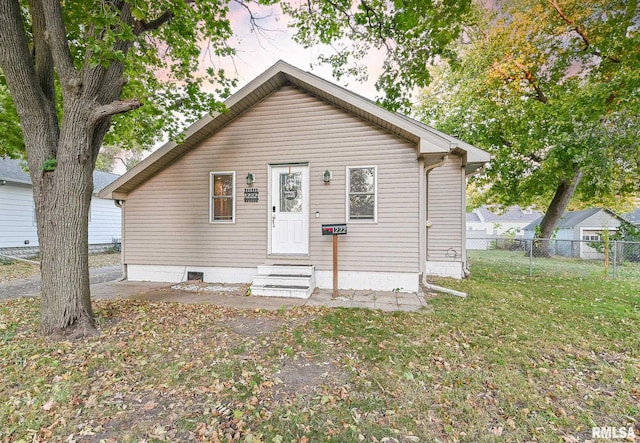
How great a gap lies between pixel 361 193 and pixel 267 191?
2236 millimetres

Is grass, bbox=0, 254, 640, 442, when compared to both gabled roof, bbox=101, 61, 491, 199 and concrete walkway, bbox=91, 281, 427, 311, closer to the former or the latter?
concrete walkway, bbox=91, 281, 427, 311

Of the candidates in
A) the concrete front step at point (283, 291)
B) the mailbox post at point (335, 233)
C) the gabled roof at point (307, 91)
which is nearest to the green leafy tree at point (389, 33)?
the gabled roof at point (307, 91)

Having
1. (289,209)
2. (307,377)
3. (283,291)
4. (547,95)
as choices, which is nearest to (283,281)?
(283,291)

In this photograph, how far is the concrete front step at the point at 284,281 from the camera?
555cm

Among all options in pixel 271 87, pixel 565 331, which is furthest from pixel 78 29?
pixel 565 331

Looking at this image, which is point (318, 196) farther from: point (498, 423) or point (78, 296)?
point (498, 423)

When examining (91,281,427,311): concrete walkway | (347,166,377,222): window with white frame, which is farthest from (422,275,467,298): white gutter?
(347,166,377,222): window with white frame

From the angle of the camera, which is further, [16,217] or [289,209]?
[16,217]

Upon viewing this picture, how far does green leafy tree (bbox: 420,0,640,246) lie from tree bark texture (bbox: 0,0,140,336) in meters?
9.89

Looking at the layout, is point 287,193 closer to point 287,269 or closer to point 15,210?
point 287,269

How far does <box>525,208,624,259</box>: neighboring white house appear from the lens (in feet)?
51.7

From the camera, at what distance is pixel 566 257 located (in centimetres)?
1530

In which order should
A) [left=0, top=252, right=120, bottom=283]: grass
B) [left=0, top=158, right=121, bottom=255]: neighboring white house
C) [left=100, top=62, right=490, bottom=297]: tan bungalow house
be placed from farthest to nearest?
1. [left=0, top=158, right=121, bottom=255]: neighboring white house
2. [left=0, top=252, right=120, bottom=283]: grass
3. [left=100, top=62, right=490, bottom=297]: tan bungalow house

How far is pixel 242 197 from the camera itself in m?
6.78
